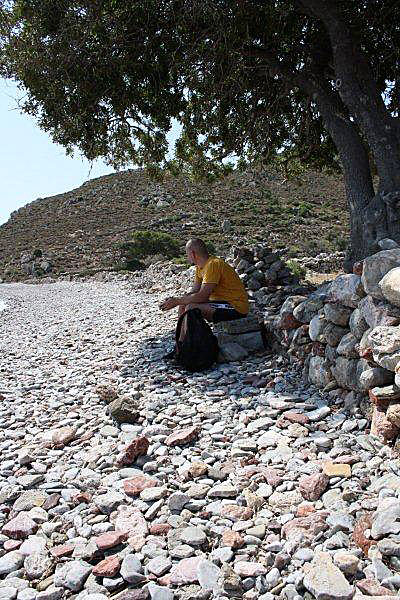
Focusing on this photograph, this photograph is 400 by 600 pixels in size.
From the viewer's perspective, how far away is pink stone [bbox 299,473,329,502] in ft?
10.4

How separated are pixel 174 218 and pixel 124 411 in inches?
1596

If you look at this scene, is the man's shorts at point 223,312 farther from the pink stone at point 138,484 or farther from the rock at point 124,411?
the pink stone at point 138,484

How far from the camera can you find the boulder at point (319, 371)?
4.98 metres

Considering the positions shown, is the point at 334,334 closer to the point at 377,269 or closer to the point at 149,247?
the point at 377,269

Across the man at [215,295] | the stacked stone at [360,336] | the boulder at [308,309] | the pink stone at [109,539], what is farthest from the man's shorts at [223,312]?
the pink stone at [109,539]

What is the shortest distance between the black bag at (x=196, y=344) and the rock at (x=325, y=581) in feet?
12.2

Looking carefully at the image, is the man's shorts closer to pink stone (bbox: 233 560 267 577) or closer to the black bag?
the black bag

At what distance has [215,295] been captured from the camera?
692cm

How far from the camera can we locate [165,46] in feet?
31.6

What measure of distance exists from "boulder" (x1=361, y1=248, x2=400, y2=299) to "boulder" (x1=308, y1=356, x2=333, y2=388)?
1023mm

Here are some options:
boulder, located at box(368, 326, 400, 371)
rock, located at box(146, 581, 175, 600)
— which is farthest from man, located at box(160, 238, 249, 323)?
rock, located at box(146, 581, 175, 600)

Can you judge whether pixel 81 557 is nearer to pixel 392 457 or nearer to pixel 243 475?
pixel 243 475

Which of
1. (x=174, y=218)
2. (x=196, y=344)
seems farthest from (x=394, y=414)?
(x=174, y=218)

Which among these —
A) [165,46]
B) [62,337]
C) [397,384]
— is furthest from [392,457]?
[165,46]
